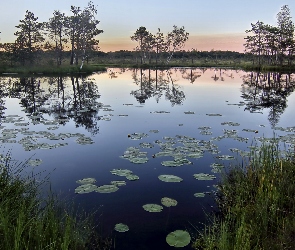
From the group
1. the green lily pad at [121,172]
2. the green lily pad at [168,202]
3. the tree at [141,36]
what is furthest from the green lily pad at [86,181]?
the tree at [141,36]

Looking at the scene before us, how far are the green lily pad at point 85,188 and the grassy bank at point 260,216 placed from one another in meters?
2.69

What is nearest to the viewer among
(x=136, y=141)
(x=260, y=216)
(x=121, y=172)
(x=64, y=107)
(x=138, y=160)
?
(x=260, y=216)

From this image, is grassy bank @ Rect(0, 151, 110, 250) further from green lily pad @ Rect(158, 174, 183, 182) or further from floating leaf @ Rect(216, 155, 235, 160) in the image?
floating leaf @ Rect(216, 155, 235, 160)

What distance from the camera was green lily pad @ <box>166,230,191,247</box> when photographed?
4.20m

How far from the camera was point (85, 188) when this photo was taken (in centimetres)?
602

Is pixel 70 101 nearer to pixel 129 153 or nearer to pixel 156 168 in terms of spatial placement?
pixel 129 153

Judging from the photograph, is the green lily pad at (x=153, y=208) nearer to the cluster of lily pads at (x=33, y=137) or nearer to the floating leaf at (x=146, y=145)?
the floating leaf at (x=146, y=145)

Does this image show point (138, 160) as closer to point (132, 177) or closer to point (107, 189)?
point (132, 177)

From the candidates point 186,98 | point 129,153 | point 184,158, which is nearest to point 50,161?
point 129,153

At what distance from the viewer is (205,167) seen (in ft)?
24.0

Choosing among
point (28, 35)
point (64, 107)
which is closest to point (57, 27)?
point (28, 35)

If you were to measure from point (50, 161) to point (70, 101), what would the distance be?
11516 millimetres

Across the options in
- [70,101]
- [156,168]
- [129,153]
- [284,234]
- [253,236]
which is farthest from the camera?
[70,101]

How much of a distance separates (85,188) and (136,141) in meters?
4.01
